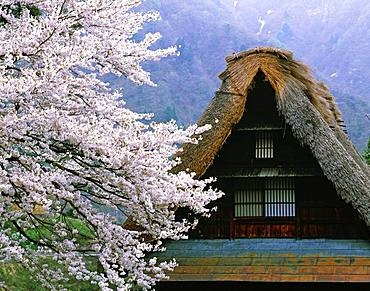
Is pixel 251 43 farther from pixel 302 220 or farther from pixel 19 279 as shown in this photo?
pixel 302 220

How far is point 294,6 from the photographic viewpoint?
7238 cm

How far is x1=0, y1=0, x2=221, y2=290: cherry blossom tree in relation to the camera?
530 centimetres

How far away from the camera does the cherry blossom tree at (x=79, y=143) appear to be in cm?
530

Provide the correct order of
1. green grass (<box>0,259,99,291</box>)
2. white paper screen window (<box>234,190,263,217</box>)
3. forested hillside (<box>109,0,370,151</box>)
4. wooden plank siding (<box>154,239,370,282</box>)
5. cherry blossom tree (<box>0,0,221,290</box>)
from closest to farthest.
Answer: cherry blossom tree (<box>0,0,221,290</box>), wooden plank siding (<box>154,239,370,282</box>), white paper screen window (<box>234,190,263,217</box>), green grass (<box>0,259,99,291</box>), forested hillside (<box>109,0,370,151</box>)

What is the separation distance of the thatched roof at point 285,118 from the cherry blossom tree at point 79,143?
10.3 feet

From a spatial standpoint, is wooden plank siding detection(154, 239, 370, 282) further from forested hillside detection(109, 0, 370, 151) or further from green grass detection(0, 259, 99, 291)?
forested hillside detection(109, 0, 370, 151)

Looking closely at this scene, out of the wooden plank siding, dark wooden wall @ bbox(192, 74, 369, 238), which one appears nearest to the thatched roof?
dark wooden wall @ bbox(192, 74, 369, 238)

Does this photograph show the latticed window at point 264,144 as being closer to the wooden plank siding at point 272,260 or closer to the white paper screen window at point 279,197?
the white paper screen window at point 279,197

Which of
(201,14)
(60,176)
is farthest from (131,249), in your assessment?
(201,14)

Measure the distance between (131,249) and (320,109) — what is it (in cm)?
623

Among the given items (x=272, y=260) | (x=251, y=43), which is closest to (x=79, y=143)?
(x=272, y=260)

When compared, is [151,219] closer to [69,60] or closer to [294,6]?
[69,60]

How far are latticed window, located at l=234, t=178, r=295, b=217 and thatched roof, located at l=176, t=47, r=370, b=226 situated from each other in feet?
2.72

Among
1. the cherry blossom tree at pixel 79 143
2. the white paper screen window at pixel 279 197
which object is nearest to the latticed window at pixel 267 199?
the white paper screen window at pixel 279 197
